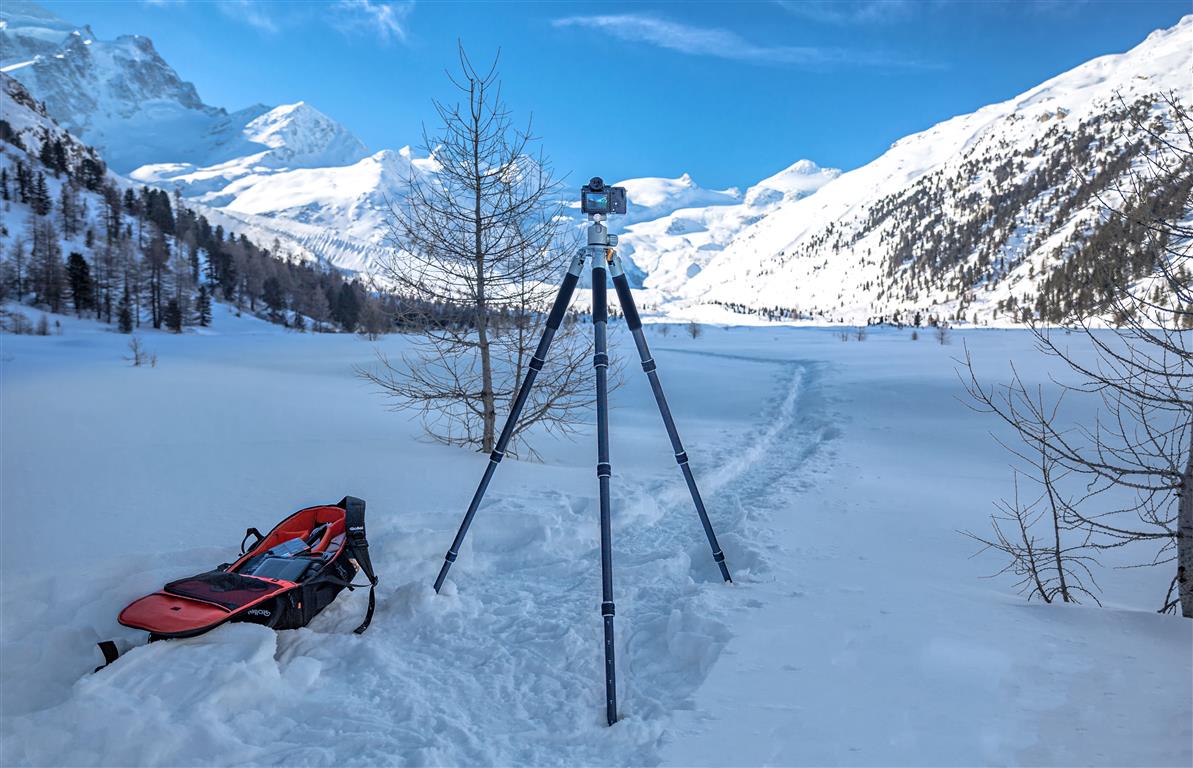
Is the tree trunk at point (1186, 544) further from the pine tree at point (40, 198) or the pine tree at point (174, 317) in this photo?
the pine tree at point (40, 198)

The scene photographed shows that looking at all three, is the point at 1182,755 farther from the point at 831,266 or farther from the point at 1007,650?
the point at 831,266

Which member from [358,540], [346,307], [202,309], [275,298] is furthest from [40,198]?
[358,540]

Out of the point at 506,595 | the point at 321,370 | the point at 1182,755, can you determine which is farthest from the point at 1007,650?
the point at 321,370

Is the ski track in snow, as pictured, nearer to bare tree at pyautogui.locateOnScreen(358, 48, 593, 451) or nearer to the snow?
the snow

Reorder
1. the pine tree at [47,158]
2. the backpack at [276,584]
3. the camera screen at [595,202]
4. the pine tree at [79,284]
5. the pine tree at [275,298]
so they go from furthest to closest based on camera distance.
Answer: the pine tree at [47,158] → the pine tree at [275,298] → the pine tree at [79,284] → the camera screen at [595,202] → the backpack at [276,584]

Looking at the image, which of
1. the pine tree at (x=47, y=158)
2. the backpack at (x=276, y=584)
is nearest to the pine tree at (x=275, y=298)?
the pine tree at (x=47, y=158)

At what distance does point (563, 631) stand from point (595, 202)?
3.08m

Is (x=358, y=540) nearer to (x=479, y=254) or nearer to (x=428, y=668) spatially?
(x=428, y=668)

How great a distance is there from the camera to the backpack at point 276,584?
3650 millimetres

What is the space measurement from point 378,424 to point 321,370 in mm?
14828

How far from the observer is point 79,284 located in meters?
65.3

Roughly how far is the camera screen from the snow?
2736 millimetres

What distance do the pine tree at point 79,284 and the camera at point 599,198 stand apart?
3327 inches

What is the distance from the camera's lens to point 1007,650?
343 cm
